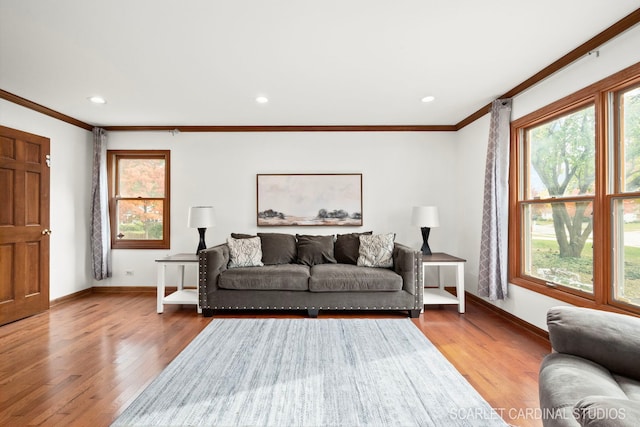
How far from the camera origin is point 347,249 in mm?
4426

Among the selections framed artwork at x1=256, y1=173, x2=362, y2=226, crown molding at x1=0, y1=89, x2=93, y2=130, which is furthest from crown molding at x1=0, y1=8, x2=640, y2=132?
framed artwork at x1=256, y1=173, x2=362, y2=226

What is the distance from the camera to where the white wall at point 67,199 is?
14.0 feet

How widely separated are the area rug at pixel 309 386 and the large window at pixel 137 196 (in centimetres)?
289

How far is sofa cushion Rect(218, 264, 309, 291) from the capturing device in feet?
12.5

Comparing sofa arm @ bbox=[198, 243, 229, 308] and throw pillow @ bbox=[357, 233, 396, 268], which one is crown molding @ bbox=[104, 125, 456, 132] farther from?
sofa arm @ bbox=[198, 243, 229, 308]

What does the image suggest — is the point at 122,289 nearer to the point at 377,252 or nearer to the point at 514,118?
the point at 377,252

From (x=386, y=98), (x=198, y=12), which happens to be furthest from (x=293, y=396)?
(x=386, y=98)

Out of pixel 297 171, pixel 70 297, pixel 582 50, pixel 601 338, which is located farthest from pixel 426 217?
pixel 70 297

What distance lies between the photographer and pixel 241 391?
1.91 m

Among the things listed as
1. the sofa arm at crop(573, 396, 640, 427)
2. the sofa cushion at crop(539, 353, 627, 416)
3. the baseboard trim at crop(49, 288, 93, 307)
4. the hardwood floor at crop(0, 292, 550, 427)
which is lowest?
the hardwood floor at crop(0, 292, 550, 427)

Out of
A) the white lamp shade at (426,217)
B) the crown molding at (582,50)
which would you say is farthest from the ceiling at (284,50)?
the white lamp shade at (426,217)

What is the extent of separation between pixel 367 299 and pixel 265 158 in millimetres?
2538

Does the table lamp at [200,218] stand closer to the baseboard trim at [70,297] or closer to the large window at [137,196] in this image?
the large window at [137,196]

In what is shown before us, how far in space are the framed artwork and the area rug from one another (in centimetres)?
230
